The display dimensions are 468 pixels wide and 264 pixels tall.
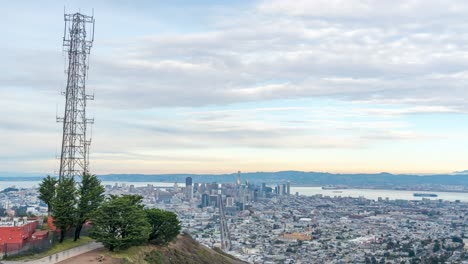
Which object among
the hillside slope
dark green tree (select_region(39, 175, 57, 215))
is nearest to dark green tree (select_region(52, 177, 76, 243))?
dark green tree (select_region(39, 175, 57, 215))

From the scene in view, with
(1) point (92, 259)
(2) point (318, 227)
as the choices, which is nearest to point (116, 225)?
(1) point (92, 259)

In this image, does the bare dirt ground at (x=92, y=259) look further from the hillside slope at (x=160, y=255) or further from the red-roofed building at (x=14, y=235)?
the red-roofed building at (x=14, y=235)

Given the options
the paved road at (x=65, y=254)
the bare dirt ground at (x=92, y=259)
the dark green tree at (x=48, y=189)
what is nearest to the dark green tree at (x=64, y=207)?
the paved road at (x=65, y=254)

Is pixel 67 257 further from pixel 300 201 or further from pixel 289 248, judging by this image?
pixel 300 201

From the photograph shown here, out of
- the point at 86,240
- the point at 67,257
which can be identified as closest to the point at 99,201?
the point at 86,240

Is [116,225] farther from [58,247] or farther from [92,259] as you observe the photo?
[58,247]
